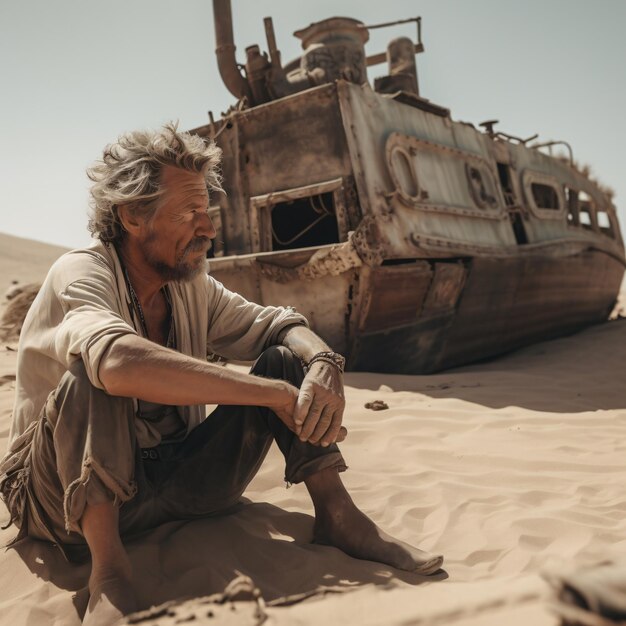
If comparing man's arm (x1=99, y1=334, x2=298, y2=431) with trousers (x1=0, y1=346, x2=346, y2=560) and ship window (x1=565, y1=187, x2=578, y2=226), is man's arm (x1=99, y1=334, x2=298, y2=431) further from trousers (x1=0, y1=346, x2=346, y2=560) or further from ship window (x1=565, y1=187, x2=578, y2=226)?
ship window (x1=565, y1=187, x2=578, y2=226)

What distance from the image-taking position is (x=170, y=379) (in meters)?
2.01

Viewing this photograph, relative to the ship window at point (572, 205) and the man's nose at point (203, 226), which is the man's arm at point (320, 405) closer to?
the man's nose at point (203, 226)

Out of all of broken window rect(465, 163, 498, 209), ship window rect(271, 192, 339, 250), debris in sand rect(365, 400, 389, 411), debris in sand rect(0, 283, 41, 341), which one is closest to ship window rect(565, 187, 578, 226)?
broken window rect(465, 163, 498, 209)

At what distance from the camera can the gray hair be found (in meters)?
2.49

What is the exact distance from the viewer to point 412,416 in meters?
4.31

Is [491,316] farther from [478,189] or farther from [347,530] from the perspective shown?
[347,530]

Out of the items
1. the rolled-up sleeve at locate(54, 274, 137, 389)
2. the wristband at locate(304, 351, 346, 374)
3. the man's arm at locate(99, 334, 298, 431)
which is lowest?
the wristband at locate(304, 351, 346, 374)

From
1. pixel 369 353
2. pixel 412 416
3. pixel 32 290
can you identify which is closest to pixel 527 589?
pixel 412 416

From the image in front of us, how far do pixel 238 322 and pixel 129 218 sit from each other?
2.07 feet

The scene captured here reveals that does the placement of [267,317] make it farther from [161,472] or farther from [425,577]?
[425,577]

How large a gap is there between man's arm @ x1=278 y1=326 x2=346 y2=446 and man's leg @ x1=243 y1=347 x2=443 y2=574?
0.23 feet

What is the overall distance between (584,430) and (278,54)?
5.11 meters

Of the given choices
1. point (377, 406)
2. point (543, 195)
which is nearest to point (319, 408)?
point (377, 406)

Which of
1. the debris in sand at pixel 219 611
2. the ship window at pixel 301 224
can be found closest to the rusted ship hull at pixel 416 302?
the ship window at pixel 301 224
